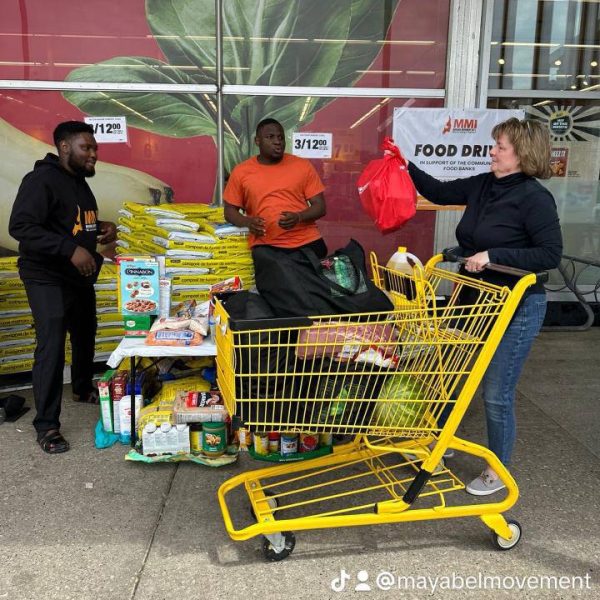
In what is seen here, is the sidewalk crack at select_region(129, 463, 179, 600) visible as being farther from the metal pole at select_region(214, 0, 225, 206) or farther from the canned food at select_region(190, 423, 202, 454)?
the metal pole at select_region(214, 0, 225, 206)

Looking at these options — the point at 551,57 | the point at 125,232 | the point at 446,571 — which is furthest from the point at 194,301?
the point at 551,57

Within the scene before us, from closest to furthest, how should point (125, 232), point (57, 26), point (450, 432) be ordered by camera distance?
point (450, 432) → point (125, 232) → point (57, 26)

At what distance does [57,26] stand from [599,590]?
6.16 metres

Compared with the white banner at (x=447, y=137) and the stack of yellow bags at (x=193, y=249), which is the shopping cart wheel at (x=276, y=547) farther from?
the white banner at (x=447, y=137)

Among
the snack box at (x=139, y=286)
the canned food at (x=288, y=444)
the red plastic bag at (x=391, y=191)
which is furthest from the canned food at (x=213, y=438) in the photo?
the red plastic bag at (x=391, y=191)

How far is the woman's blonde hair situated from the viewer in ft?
9.35

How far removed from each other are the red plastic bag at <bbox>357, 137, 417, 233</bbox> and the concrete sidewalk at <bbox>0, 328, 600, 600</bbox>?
1.58 meters

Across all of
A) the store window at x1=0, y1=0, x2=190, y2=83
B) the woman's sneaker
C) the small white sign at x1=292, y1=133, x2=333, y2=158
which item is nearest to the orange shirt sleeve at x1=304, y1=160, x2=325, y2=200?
the small white sign at x1=292, y1=133, x2=333, y2=158

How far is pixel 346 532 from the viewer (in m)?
2.83

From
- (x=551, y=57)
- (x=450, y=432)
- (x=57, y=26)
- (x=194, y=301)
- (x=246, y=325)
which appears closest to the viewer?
(x=246, y=325)

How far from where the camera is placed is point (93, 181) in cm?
572

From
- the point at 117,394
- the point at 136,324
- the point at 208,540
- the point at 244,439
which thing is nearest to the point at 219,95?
the point at 136,324

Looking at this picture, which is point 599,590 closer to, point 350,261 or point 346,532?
point 346,532

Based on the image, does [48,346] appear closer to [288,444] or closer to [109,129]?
[288,444]
